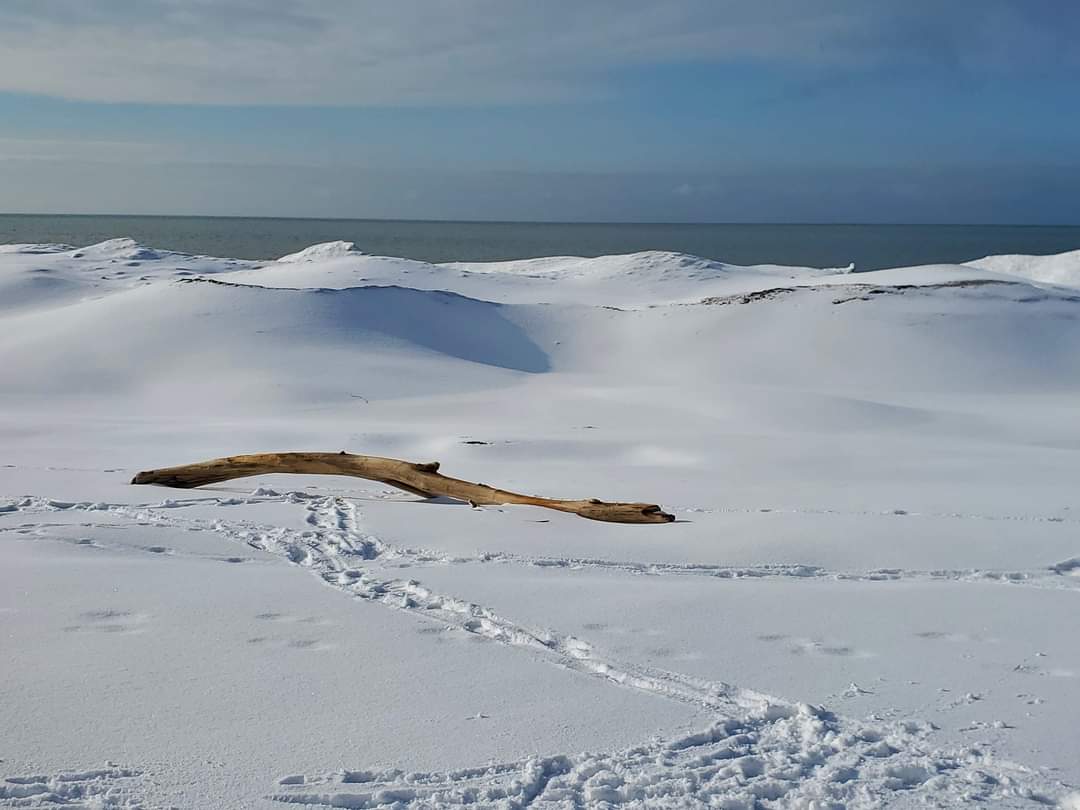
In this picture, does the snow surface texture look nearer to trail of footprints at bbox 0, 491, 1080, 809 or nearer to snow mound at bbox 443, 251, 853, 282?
trail of footprints at bbox 0, 491, 1080, 809

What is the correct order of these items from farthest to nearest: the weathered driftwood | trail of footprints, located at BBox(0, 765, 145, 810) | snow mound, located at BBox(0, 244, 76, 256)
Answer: snow mound, located at BBox(0, 244, 76, 256), the weathered driftwood, trail of footprints, located at BBox(0, 765, 145, 810)

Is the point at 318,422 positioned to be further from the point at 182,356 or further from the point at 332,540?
A: the point at 332,540

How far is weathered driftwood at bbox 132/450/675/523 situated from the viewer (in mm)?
7818

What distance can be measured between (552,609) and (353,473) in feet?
12.3

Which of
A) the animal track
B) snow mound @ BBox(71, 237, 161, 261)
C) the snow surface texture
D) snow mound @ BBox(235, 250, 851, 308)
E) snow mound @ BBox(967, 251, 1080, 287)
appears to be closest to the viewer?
the snow surface texture

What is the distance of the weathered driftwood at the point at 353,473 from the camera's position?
25.6 feet

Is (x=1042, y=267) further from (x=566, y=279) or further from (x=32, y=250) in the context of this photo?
(x=32, y=250)

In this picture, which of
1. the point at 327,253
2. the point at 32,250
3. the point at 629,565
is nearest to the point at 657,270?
the point at 327,253

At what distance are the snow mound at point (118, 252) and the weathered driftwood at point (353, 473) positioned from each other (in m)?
24.2

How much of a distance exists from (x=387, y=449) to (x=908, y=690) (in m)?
7.33

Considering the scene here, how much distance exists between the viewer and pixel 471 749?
3.46 meters

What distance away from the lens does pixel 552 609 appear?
195 inches

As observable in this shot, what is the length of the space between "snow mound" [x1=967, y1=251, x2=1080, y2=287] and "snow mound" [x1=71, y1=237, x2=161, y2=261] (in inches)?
1021

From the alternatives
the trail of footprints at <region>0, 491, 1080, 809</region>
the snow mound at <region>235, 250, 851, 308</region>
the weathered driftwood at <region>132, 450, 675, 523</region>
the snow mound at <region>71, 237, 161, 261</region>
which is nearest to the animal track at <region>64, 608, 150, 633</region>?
the trail of footprints at <region>0, 491, 1080, 809</region>
